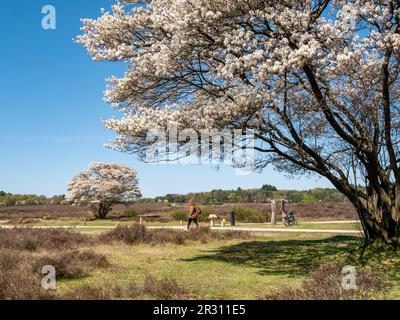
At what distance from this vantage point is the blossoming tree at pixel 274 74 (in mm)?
11672

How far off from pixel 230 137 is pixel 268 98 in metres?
1.76

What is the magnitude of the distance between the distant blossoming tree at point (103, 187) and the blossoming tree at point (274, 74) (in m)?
35.8

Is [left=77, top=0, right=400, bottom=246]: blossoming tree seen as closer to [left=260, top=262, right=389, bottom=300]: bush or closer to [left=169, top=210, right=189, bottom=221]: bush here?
[left=260, top=262, right=389, bottom=300]: bush

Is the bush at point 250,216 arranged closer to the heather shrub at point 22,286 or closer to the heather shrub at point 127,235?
the heather shrub at point 127,235

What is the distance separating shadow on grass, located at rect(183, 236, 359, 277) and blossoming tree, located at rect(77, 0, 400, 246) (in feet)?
7.51

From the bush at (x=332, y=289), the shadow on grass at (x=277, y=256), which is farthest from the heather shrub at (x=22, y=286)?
the shadow on grass at (x=277, y=256)

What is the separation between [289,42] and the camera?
39.4ft

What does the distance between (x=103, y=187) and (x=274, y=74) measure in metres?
40.1

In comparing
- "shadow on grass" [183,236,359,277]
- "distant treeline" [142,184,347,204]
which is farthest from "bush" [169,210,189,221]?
"distant treeline" [142,184,347,204]

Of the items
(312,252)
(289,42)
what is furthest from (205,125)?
(312,252)

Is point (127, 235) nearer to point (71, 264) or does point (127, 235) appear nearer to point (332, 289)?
point (71, 264)

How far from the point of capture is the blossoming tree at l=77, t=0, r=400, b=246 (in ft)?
38.3

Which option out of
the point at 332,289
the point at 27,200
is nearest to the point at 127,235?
the point at 332,289
